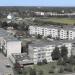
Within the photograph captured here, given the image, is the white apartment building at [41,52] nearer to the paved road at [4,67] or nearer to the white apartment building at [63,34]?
the paved road at [4,67]

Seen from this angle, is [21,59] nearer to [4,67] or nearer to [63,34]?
[4,67]

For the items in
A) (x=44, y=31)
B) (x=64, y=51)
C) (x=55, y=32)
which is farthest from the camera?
(x=44, y=31)

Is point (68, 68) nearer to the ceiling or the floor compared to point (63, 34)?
nearer to the floor

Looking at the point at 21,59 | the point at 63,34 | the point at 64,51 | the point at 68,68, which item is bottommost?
the point at 68,68

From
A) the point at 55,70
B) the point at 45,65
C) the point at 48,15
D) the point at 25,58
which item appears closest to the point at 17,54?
the point at 25,58

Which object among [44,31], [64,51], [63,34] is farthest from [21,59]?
[44,31]

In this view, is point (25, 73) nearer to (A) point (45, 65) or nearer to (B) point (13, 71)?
(B) point (13, 71)

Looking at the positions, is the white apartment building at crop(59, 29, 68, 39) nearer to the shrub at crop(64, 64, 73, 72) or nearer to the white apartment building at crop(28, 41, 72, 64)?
the white apartment building at crop(28, 41, 72, 64)

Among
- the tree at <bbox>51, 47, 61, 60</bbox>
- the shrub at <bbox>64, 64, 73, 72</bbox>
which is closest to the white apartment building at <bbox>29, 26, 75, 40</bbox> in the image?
the tree at <bbox>51, 47, 61, 60</bbox>
